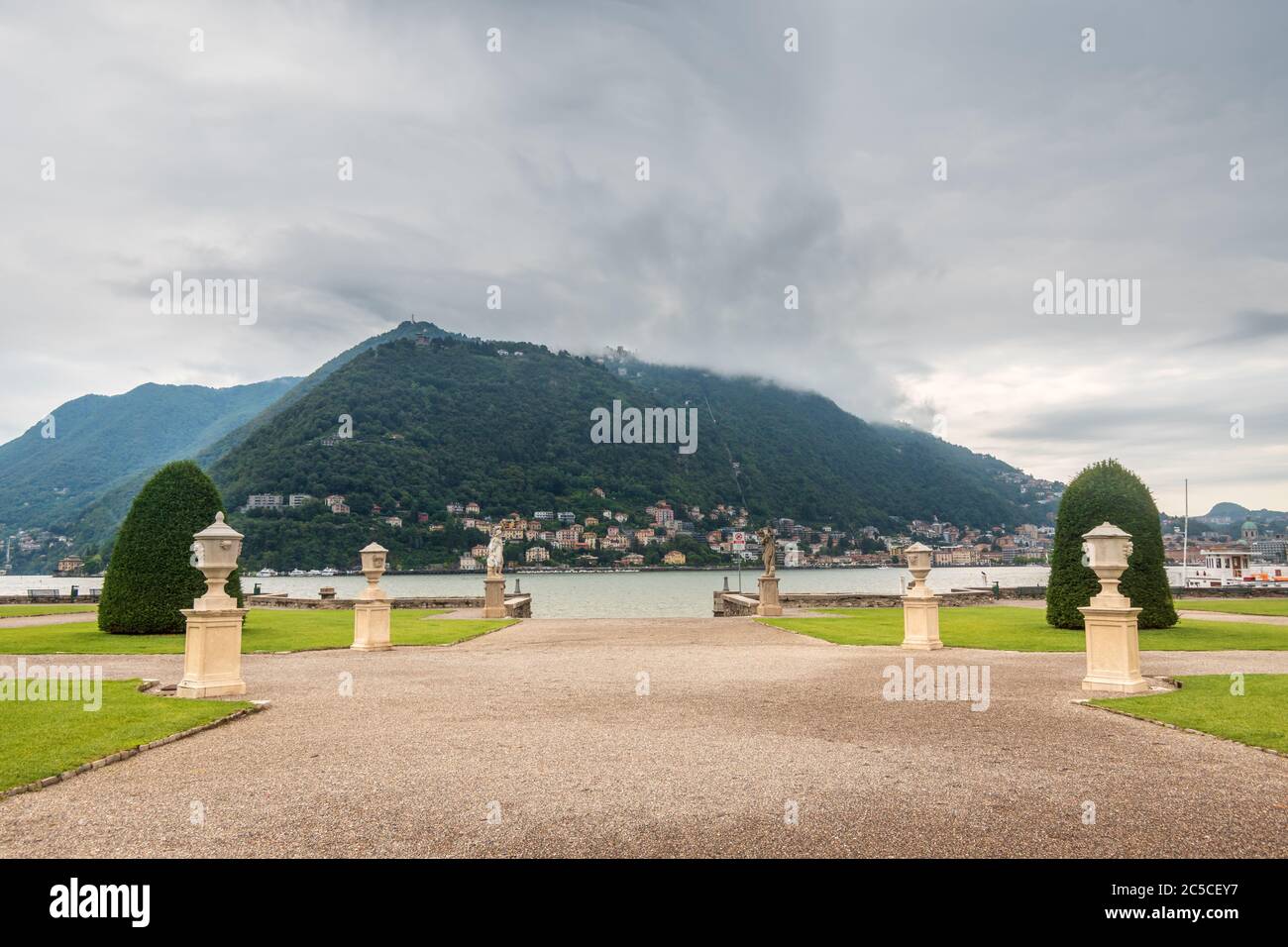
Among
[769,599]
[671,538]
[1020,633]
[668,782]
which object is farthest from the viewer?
[671,538]

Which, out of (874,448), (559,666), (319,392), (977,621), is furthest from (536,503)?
(559,666)

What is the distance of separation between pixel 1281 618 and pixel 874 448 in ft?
430

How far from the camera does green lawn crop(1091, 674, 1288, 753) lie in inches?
325

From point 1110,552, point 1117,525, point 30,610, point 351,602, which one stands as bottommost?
point 351,602

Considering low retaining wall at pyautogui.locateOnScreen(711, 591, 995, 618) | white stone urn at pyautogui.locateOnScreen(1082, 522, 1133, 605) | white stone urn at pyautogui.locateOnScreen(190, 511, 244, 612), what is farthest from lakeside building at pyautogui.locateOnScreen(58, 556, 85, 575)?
white stone urn at pyautogui.locateOnScreen(1082, 522, 1133, 605)

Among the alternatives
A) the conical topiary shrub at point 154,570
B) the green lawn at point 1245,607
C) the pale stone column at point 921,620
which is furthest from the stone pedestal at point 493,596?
the green lawn at point 1245,607

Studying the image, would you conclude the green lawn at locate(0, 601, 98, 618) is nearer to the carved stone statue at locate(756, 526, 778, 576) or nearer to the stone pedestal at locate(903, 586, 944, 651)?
the carved stone statue at locate(756, 526, 778, 576)

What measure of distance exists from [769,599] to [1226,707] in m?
21.9

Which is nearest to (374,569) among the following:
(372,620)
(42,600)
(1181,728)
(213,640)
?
(372,620)

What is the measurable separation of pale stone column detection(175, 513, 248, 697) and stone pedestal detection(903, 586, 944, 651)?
1336 cm

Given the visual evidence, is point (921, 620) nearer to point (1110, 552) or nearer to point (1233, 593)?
point (1110, 552)

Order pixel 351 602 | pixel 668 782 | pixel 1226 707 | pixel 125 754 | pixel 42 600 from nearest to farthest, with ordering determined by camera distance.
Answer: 1. pixel 668 782
2. pixel 125 754
3. pixel 1226 707
4. pixel 351 602
5. pixel 42 600

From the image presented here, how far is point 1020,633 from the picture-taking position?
21.2 metres
